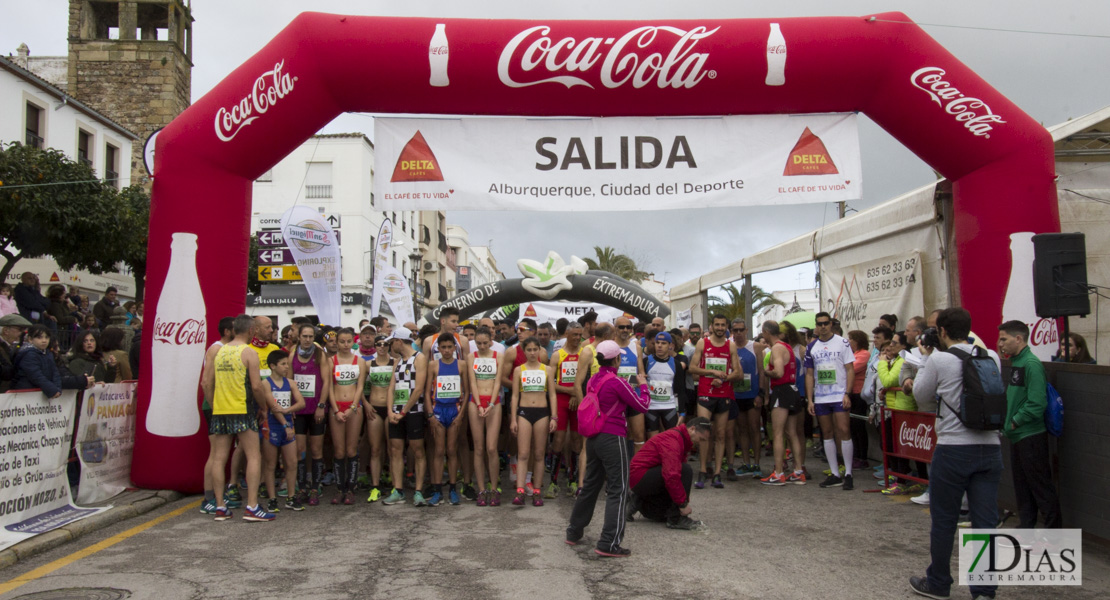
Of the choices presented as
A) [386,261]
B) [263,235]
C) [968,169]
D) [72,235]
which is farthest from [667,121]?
[263,235]

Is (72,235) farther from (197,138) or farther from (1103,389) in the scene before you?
(1103,389)

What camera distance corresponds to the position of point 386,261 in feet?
52.7

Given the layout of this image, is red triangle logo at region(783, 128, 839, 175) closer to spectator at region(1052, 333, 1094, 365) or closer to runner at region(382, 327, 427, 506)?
spectator at region(1052, 333, 1094, 365)

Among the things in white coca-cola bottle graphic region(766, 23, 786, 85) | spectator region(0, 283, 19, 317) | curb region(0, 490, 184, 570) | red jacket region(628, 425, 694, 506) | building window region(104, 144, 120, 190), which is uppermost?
building window region(104, 144, 120, 190)

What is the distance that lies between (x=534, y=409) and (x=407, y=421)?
1.32 metres

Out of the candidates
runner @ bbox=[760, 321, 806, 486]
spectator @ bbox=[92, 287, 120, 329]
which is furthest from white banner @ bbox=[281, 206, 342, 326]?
runner @ bbox=[760, 321, 806, 486]

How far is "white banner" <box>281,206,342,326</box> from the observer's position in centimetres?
1288

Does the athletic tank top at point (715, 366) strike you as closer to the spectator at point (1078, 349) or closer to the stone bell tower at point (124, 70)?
the spectator at point (1078, 349)

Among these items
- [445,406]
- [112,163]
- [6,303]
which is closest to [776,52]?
[445,406]

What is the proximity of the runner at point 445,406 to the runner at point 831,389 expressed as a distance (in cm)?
404

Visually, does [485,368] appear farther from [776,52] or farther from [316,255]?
[316,255]

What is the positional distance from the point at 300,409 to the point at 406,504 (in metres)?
1.44

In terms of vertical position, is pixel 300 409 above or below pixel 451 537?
above

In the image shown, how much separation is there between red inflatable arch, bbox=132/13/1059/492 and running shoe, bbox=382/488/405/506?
6.21 feet
